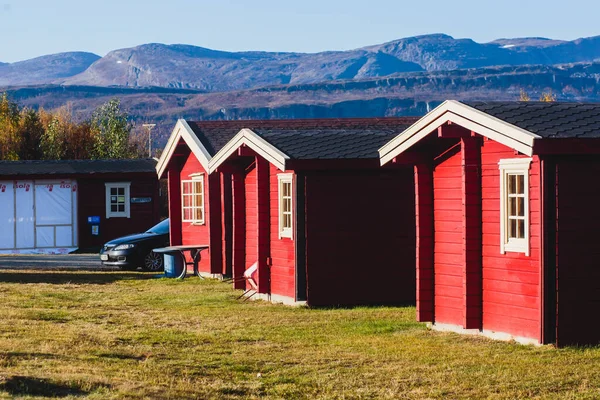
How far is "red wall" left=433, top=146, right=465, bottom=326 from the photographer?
50.3 ft

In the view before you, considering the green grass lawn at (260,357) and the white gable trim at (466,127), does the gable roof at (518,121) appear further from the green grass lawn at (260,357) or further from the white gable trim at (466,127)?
the green grass lawn at (260,357)

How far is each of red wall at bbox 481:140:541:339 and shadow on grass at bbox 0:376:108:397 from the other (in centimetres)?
526

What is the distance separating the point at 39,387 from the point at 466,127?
6.25 m

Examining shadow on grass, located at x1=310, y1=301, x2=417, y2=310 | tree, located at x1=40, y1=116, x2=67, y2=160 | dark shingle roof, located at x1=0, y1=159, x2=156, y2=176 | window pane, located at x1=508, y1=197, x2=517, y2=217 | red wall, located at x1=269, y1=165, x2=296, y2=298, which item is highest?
tree, located at x1=40, y1=116, x2=67, y2=160

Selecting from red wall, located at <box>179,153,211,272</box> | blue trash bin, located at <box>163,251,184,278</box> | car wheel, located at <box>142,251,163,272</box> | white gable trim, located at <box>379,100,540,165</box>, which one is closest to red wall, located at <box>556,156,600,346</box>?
white gable trim, located at <box>379,100,540,165</box>

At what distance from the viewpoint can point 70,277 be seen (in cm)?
2723

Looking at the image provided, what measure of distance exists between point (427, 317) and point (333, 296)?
127 inches

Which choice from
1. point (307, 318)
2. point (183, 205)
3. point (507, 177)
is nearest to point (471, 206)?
point (507, 177)

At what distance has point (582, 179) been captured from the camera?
13.3m

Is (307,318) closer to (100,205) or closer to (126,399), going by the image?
(126,399)

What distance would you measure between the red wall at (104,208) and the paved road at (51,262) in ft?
7.11

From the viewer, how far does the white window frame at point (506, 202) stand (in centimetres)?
1370

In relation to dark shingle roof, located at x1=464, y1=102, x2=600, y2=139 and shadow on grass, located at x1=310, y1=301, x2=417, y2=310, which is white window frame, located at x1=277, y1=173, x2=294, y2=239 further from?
dark shingle roof, located at x1=464, y1=102, x2=600, y2=139

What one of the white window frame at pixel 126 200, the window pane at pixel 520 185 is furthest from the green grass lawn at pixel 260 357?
the white window frame at pixel 126 200
